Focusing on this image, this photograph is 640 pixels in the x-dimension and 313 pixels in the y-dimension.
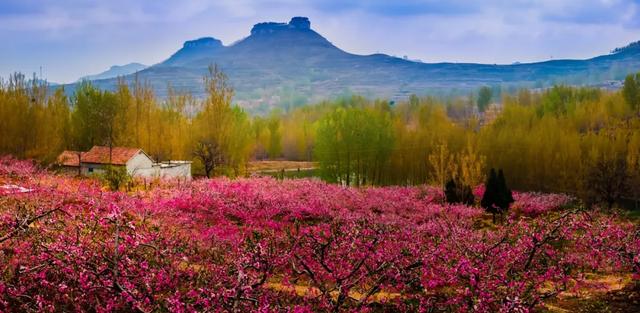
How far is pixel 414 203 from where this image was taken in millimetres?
24812

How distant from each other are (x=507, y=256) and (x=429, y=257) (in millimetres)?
1889

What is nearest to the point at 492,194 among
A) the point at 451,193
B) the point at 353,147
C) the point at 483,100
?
the point at 451,193

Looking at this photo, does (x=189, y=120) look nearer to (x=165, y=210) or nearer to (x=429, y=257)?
(x=165, y=210)

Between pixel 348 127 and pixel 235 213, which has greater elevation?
pixel 348 127

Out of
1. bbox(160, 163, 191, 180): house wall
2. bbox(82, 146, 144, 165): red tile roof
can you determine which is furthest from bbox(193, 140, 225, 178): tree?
bbox(82, 146, 144, 165): red tile roof

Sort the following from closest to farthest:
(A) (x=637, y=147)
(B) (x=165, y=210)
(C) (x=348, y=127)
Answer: (B) (x=165, y=210) < (A) (x=637, y=147) < (C) (x=348, y=127)

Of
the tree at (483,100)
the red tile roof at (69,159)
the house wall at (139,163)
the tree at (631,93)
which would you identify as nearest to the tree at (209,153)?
the house wall at (139,163)

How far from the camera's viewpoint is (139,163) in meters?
31.8

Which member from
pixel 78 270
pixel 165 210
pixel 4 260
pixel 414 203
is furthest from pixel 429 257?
pixel 414 203

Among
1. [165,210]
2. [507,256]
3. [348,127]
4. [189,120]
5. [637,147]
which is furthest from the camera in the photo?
[189,120]

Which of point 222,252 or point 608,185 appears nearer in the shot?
point 222,252

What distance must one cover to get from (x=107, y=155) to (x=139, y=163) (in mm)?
1905

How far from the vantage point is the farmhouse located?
3084 cm

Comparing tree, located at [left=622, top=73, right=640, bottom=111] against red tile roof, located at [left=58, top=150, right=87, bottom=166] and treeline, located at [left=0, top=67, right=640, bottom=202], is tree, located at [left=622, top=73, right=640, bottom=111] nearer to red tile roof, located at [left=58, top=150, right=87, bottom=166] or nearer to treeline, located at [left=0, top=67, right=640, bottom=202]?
treeline, located at [left=0, top=67, right=640, bottom=202]
